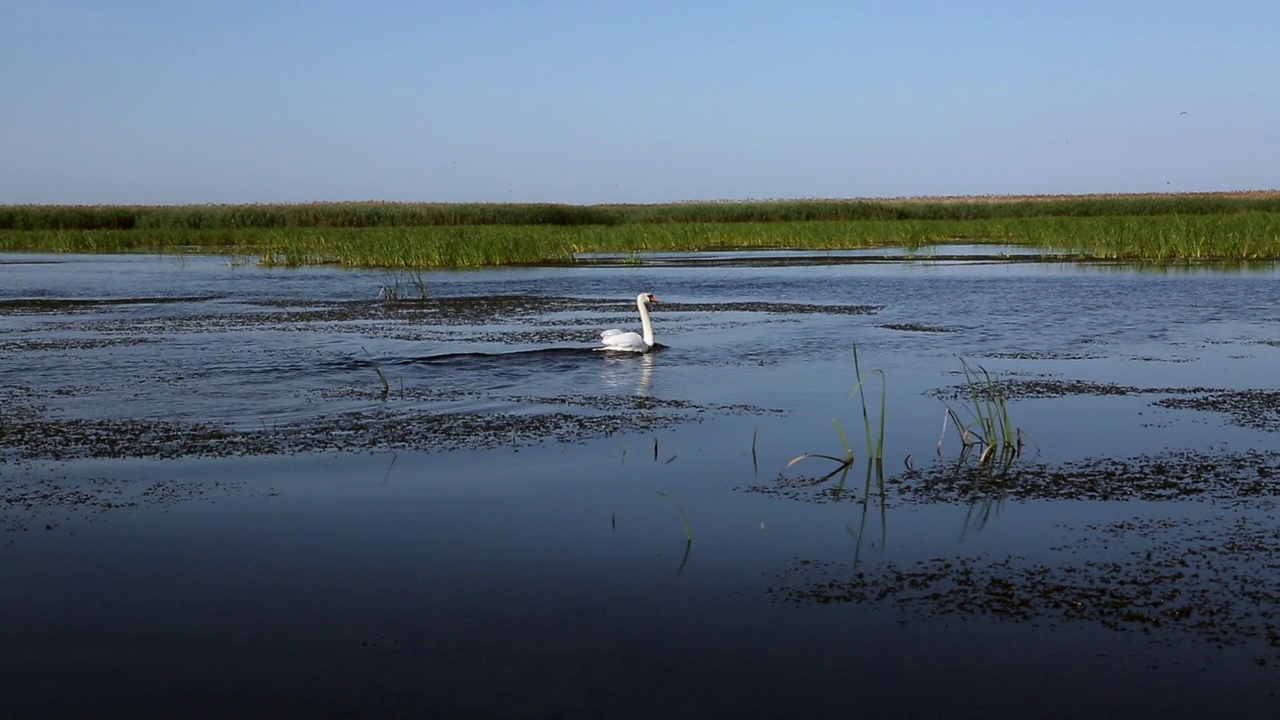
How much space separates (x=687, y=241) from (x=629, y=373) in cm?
2647

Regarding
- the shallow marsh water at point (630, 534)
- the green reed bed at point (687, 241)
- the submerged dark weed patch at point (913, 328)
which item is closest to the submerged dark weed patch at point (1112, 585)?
the shallow marsh water at point (630, 534)

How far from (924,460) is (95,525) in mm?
4314

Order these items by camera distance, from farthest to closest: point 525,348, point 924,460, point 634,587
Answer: point 525,348
point 924,460
point 634,587

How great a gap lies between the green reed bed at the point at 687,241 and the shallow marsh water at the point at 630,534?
15043mm

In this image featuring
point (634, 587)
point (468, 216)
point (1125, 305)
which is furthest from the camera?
point (468, 216)

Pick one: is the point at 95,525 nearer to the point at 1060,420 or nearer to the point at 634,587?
the point at 634,587

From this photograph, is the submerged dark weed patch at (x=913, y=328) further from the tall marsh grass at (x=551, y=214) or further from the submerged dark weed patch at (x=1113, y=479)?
the tall marsh grass at (x=551, y=214)

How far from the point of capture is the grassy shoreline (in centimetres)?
2781

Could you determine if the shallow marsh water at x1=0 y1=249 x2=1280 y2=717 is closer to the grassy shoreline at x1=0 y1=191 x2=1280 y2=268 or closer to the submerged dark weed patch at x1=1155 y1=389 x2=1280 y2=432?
the submerged dark weed patch at x1=1155 y1=389 x2=1280 y2=432

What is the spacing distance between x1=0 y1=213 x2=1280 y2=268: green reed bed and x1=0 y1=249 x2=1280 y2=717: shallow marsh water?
49.4 feet

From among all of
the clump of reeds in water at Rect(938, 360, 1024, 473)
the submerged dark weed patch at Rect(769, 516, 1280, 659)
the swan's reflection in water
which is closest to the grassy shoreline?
the swan's reflection in water

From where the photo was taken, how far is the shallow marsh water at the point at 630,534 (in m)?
3.96

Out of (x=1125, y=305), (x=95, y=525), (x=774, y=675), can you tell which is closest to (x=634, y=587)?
(x=774, y=675)

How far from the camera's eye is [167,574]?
16.7 ft
